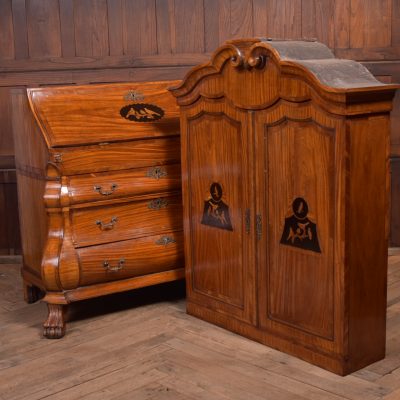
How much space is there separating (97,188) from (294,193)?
1.08 m

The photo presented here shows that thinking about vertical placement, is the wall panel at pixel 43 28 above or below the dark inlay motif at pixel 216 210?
above

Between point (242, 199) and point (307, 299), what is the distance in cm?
57

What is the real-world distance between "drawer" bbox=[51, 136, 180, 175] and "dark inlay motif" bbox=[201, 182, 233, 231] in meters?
0.44

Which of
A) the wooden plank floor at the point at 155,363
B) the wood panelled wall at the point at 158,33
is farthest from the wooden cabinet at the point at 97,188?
the wood panelled wall at the point at 158,33

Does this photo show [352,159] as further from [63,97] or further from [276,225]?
[63,97]

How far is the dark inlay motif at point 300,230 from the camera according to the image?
3.07 meters

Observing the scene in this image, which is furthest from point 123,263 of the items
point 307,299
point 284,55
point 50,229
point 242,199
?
point 284,55

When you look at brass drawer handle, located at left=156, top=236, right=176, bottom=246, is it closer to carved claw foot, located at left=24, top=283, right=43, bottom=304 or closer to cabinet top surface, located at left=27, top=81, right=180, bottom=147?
cabinet top surface, located at left=27, top=81, right=180, bottom=147

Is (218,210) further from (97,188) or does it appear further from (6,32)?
(6,32)

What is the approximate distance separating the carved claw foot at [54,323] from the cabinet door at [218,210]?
67 centimetres

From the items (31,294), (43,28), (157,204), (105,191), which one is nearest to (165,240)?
(157,204)

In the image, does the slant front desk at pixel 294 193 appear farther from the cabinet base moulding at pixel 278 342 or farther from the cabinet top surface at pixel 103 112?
the cabinet top surface at pixel 103 112

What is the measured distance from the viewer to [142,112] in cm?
394

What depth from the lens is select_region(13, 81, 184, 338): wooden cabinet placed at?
3.62 meters
